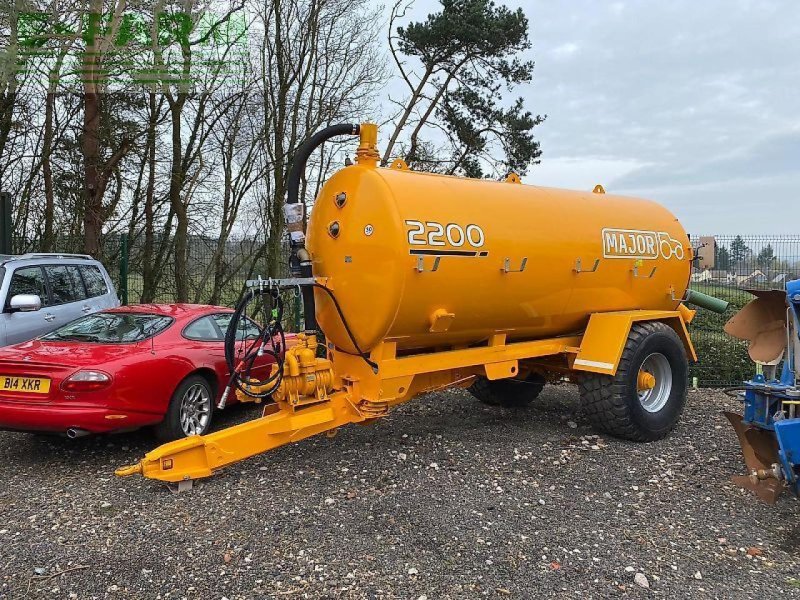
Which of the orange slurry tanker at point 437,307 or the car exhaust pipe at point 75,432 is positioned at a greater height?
the orange slurry tanker at point 437,307

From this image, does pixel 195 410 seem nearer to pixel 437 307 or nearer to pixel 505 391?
pixel 437 307

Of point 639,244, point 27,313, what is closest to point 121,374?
point 27,313

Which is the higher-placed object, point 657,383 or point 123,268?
point 123,268

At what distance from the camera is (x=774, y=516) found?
15.0 ft

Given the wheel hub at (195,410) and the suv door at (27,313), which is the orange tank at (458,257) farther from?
the suv door at (27,313)

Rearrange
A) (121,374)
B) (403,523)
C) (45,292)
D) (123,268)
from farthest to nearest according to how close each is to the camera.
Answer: (123,268) < (45,292) < (121,374) < (403,523)

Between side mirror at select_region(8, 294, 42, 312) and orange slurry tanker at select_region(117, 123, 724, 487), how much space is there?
2.94 metres

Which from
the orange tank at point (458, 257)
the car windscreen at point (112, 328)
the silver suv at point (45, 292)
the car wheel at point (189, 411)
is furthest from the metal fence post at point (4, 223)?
the orange tank at point (458, 257)

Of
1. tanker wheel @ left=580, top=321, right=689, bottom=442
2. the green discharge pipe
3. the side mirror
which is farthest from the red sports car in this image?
the green discharge pipe

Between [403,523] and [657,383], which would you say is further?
[657,383]

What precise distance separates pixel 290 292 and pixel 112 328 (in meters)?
3.64

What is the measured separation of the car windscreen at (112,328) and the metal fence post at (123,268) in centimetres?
561

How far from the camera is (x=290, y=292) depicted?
9.58 metres

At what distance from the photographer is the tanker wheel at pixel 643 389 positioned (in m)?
6.04
